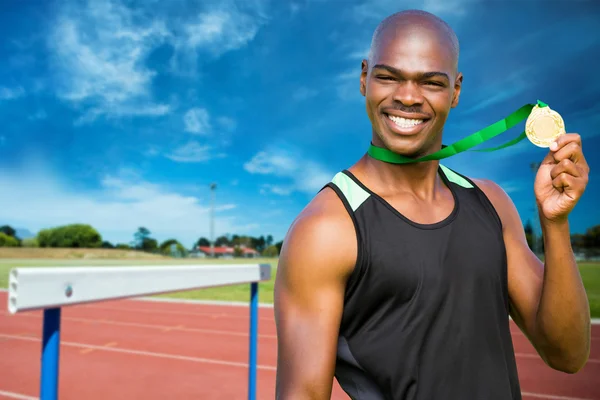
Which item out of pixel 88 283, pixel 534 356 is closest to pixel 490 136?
pixel 88 283

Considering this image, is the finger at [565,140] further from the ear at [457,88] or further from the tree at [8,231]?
the tree at [8,231]

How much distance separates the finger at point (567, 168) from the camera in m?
1.00


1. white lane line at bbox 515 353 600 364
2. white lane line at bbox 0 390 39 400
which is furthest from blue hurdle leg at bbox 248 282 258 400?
white lane line at bbox 515 353 600 364

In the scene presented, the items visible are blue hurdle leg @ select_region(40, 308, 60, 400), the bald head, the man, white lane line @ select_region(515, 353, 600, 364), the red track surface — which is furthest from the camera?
white lane line @ select_region(515, 353, 600, 364)

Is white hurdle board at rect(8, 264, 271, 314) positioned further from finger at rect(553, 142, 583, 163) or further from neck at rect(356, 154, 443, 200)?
finger at rect(553, 142, 583, 163)

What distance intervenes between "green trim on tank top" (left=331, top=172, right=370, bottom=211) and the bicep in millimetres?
122

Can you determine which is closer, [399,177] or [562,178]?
[562,178]

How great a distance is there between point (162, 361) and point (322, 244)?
477 centimetres

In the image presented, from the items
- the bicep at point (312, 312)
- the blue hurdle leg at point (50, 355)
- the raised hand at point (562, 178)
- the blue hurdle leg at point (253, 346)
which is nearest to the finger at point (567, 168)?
the raised hand at point (562, 178)

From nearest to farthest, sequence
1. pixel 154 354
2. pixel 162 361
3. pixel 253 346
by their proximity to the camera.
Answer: pixel 253 346 < pixel 162 361 < pixel 154 354

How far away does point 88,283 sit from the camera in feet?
3.21

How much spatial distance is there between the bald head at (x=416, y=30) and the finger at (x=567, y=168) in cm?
36

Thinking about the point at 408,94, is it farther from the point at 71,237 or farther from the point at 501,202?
the point at 71,237

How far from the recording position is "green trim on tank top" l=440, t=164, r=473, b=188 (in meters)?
1.34
